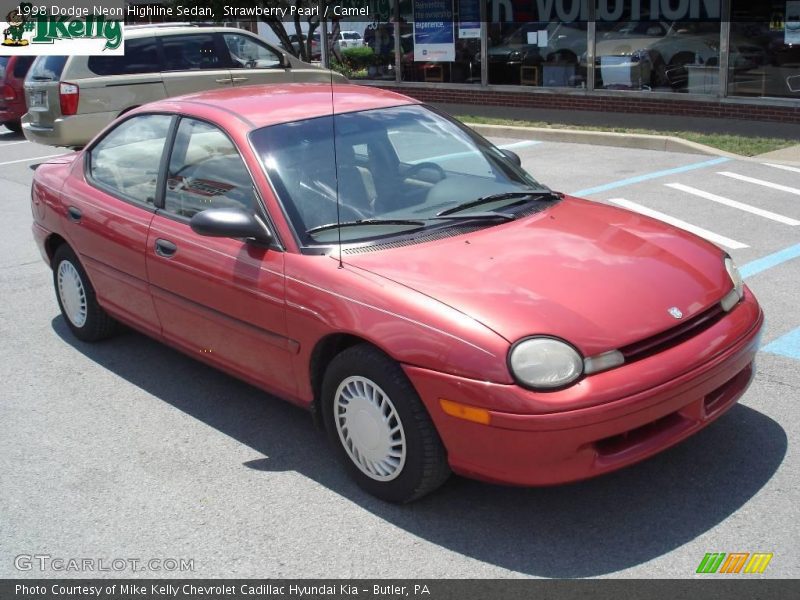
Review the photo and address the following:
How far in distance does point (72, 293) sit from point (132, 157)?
105 cm

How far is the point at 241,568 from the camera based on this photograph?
3539mm

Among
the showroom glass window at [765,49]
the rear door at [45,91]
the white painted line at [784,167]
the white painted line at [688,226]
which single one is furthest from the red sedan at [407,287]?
the showroom glass window at [765,49]

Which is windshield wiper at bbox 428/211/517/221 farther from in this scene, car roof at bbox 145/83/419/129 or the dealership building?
the dealership building

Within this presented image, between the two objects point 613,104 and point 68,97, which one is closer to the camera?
point 68,97

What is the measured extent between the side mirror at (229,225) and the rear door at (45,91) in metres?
9.09

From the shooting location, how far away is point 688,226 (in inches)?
328

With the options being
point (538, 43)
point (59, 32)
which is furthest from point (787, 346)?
point (59, 32)

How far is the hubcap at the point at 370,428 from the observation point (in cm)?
376

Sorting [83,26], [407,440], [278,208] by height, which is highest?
[83,26]

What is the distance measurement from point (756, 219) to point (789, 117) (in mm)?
4896

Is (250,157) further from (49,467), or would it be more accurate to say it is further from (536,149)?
(536,149)

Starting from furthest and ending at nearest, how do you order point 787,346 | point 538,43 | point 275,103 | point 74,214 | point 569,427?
point 538,43
point 74,214
point 787,346
point 275,103
point 569,427

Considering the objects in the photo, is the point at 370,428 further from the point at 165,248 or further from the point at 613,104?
the point at 613,104

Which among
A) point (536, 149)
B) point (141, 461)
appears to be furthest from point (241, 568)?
point (536, 149)
